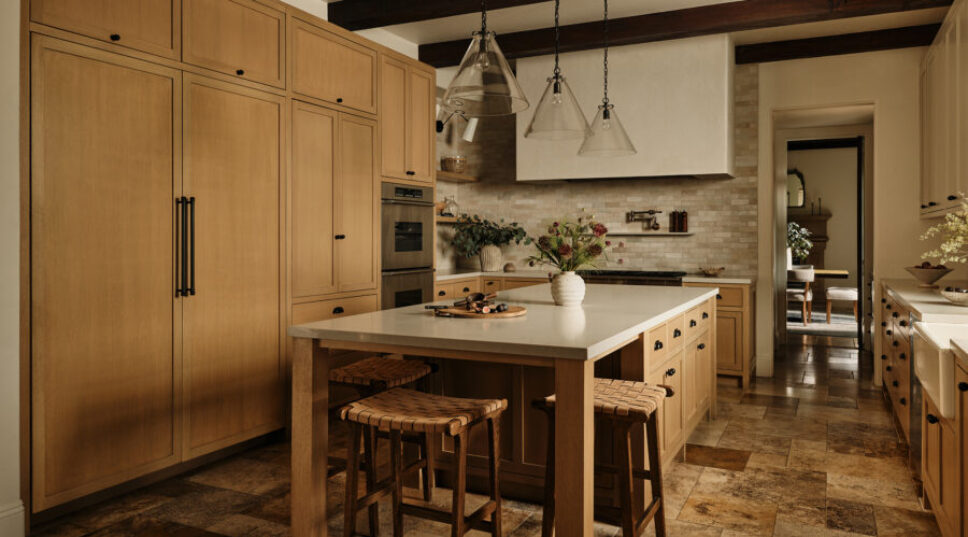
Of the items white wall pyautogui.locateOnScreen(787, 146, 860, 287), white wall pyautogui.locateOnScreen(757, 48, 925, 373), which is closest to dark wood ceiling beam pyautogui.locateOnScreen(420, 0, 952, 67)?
white wall pyautogui.locateOnScreen(757, 48, 925, 373)

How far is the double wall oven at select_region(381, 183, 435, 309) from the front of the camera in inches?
193

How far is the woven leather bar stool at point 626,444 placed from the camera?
2.40m

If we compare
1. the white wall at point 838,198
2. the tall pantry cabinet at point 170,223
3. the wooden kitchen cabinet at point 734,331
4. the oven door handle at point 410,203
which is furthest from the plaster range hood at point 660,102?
the white wall at point 838,198

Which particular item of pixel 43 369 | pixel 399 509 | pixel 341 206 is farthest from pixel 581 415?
pixel 341 206

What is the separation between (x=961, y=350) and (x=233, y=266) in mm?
3182

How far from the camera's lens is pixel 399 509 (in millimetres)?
2432

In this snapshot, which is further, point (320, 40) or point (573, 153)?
point (573, 153)

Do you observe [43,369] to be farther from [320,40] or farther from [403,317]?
[320,40]

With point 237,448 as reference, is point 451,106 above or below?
above

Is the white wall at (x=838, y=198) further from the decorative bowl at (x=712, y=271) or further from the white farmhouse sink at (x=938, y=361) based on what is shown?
the white farmhouse sink at (x=938, y=361)

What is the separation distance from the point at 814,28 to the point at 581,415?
492cm

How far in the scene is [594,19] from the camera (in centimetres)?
546

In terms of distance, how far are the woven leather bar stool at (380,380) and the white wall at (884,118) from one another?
4.22 m

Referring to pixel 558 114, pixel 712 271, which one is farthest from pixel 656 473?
pixel 712 271
